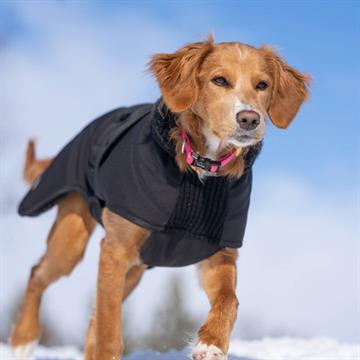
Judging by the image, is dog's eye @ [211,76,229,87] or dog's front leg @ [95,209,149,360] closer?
dog's eye @ [211,76,229,87]

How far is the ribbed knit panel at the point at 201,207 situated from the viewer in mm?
5367

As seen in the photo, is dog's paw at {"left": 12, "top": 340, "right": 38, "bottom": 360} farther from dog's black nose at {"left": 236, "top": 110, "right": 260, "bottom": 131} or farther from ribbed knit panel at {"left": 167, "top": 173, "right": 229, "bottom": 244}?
dog's black nose at {"left": 236, "top": 110, "right": 260, "bottom": 131}

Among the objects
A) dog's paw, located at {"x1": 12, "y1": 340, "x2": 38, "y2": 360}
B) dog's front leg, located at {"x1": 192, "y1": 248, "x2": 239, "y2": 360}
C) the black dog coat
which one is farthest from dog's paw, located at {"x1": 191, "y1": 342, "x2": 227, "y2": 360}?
dog's paw, located at {"x1": 12, "y1": 340, "x2": 38, "y2": 360}

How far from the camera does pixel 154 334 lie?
966 inches

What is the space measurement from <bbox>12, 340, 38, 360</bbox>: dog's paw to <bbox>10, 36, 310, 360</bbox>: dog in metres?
1.67

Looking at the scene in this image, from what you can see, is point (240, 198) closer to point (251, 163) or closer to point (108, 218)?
point (251, 163)

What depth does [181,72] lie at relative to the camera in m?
5.30

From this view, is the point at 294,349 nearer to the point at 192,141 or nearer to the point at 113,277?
the point at 113,277

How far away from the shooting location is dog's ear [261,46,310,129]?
17.9 ft

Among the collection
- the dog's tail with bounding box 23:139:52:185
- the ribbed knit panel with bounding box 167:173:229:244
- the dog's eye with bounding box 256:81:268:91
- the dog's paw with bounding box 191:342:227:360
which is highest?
the dog's eye with bounding box 256:81:268:91

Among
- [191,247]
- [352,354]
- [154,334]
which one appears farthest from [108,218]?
[154,334]

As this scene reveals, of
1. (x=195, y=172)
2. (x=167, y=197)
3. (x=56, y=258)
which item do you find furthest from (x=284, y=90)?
(x=56, y=258)

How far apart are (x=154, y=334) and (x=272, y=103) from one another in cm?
1999

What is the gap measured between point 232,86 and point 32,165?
343 centimetres
